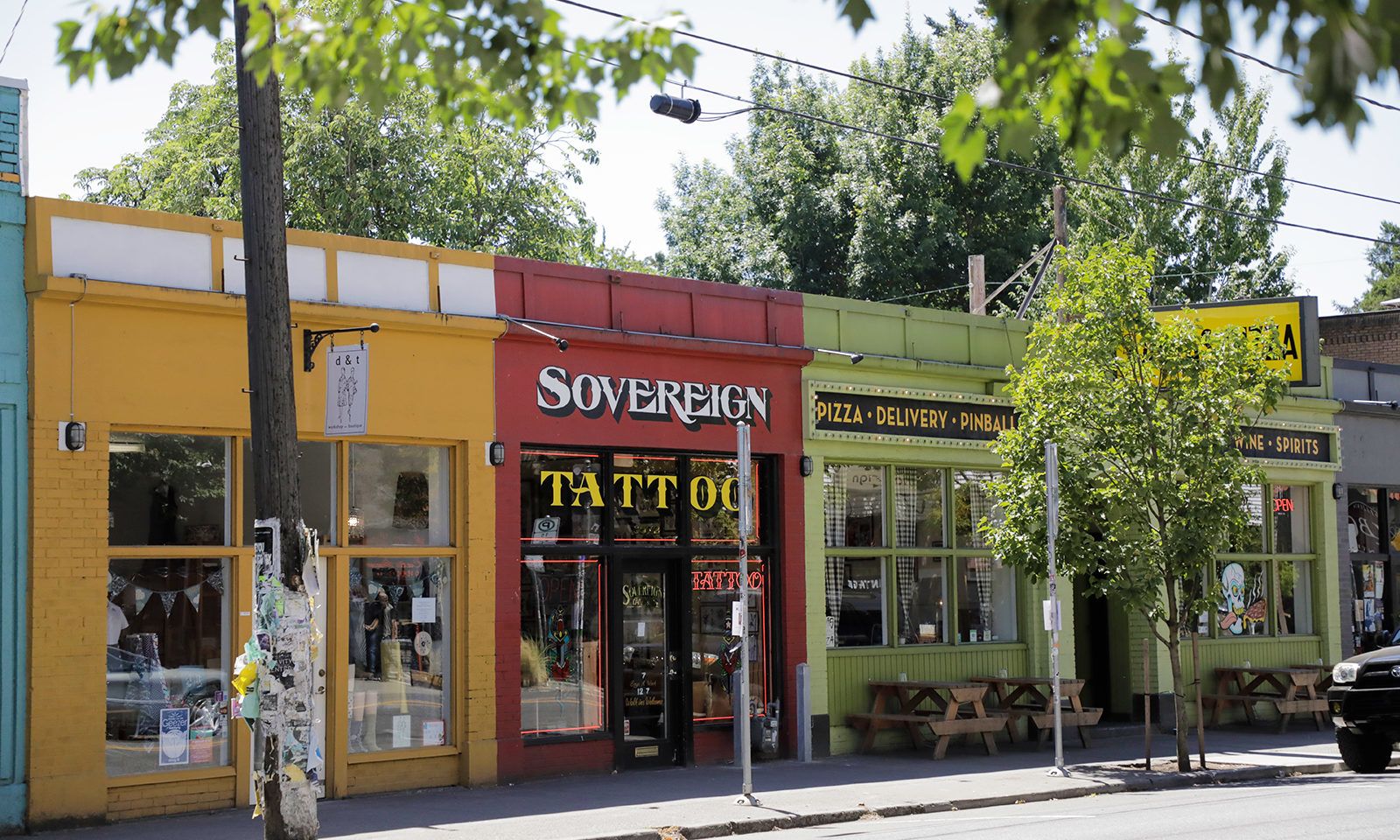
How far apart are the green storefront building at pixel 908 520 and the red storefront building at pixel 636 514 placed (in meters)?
0.50

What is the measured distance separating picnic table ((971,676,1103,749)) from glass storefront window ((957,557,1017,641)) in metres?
0.80

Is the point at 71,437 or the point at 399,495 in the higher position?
the point at 71,437

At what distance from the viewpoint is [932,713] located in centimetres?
1889

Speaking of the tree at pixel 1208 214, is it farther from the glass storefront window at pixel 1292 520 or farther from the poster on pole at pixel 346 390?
the poster on pole at pixel 346 390

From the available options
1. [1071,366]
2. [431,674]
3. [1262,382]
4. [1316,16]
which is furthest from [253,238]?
[1262,382]

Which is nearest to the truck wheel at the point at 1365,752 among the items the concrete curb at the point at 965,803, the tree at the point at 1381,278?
the concrete curb at the point at 965,803

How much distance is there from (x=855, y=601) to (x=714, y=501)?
8.77ft

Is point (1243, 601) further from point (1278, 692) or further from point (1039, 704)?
point (1039, 704)

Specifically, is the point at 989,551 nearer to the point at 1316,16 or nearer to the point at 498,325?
the point at 498,325

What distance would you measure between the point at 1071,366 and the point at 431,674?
322 inches

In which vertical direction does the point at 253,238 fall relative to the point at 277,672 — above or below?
above

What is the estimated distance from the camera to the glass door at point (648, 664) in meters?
17.0

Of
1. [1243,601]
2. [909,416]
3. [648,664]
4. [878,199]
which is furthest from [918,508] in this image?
[878,199]

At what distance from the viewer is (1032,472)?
1788cm
